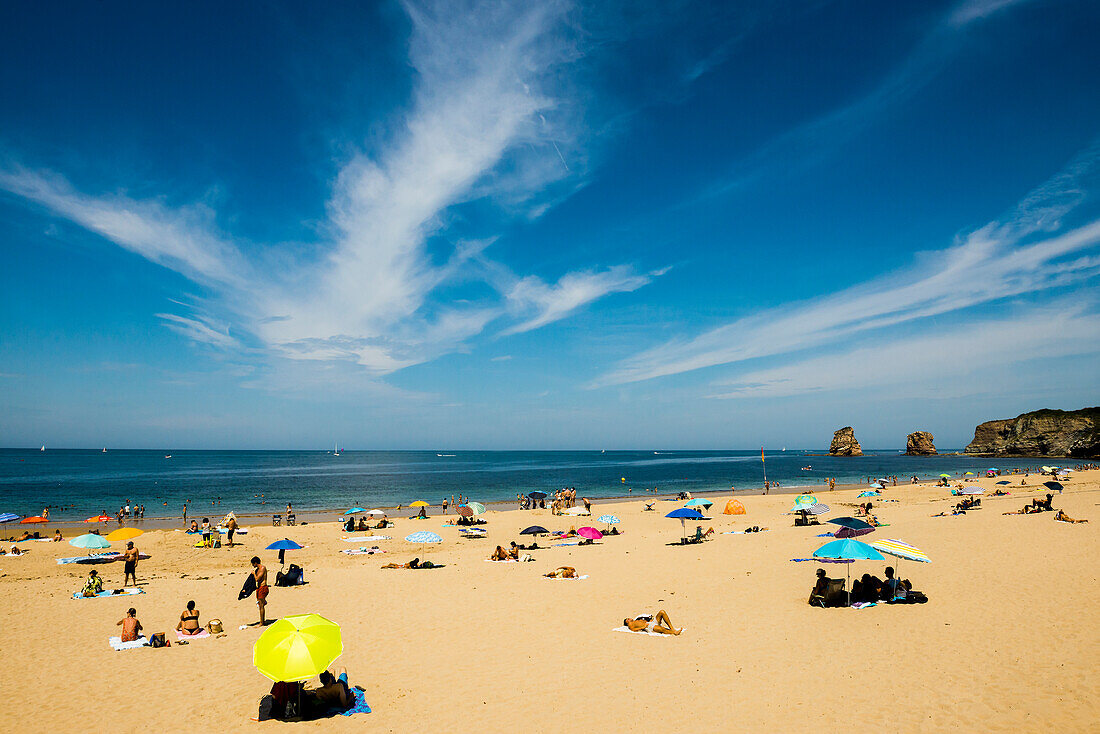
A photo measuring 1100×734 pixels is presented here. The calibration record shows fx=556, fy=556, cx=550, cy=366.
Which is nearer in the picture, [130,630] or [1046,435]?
[130,630]

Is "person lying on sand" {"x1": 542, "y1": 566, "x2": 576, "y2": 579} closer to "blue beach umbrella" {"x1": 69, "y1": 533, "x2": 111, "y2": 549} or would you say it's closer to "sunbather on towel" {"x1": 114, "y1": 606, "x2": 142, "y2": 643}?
"sunbather on towel" {"x1": 114, "y1": 606, "x2": 142, "y2": 643}

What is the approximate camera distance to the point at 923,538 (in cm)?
2331

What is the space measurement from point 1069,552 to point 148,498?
74.8 m

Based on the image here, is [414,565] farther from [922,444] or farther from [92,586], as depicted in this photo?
[922,444]

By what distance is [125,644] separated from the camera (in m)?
13.3

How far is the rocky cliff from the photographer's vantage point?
12069 cm

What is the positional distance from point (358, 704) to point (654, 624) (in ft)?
22.3

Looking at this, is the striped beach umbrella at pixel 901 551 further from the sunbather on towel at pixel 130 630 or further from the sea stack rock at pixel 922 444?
the sea stack rock at pixel 922 444

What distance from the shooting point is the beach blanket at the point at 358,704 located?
972 cm

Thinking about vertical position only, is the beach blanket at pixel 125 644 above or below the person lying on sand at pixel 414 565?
above

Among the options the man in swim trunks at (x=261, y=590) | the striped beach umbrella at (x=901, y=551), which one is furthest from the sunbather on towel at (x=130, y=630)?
the striped beach umbrella at (x=901, y=551)

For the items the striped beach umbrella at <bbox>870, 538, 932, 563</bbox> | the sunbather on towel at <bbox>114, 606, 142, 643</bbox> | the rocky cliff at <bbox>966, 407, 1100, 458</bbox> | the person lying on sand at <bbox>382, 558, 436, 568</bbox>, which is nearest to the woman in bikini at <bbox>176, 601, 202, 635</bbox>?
the sunbather on towel at <bbox>114, 606, 142, 643</bbox>

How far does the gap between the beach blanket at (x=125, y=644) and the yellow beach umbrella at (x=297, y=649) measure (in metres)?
6.55

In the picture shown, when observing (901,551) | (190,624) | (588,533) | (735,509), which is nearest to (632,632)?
(901,551)
